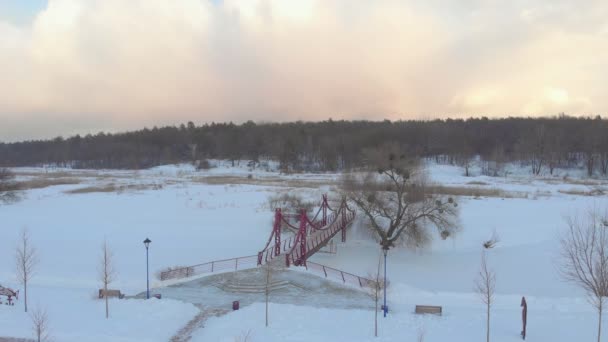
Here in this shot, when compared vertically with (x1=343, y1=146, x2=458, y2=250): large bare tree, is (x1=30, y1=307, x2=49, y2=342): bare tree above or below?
below

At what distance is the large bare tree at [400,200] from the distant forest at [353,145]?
1892 inches

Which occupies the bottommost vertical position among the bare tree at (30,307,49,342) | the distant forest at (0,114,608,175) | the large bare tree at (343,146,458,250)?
the bare tree at (30,307,49,342)

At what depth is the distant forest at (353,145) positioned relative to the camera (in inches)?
3999

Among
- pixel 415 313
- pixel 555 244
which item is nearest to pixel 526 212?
pixel 555 244

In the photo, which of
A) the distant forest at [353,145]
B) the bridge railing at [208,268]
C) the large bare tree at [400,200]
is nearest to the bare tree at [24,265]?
the bridge railing at [208,268]

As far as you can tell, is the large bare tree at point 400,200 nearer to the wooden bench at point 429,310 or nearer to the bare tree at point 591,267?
the bare tree at point 591,267

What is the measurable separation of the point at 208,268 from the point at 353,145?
9247 cm

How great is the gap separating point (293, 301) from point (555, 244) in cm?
2210

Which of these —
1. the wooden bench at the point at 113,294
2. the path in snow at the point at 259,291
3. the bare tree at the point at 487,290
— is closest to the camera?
the bare tree at the point at 487,290

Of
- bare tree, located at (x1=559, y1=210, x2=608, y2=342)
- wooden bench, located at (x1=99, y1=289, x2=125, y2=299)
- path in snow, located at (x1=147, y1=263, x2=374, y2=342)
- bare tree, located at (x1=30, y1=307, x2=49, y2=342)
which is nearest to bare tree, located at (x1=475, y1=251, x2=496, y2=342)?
bare tree, located at (x1=559, y1=210, x2=608, y2=342)

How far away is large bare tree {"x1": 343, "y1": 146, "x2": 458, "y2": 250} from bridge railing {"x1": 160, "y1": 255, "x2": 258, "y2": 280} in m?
8.70

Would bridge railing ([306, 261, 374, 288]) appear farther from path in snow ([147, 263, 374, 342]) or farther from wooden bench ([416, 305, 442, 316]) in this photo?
wooden bench ([416, 305, 442, 316])

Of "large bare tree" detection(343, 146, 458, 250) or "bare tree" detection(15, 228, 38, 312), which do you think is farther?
"large bare tree" detection(343, 146, 458, 250)

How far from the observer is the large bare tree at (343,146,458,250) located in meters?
30.8
